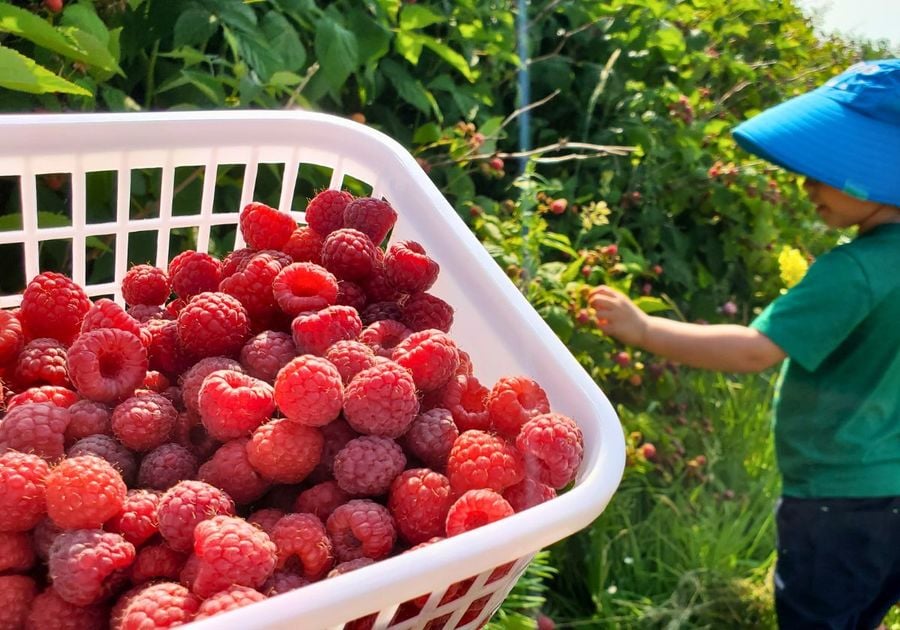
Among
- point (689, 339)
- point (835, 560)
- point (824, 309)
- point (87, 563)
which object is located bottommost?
point (835, 560)

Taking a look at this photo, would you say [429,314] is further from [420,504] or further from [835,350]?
[835,350]

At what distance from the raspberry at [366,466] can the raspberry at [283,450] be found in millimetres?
25

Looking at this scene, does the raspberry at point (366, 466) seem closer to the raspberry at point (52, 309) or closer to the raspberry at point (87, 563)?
the raspberry at point (87, 563)

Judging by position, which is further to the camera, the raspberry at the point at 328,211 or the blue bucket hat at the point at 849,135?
the blue bucket hat at the point at 849,135

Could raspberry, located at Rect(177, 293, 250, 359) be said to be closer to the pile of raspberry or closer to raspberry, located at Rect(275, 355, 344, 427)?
the pile of raspberry

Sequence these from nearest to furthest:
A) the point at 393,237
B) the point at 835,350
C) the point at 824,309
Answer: the point at 393,237 < the point at 824,309 < the point at 835,350

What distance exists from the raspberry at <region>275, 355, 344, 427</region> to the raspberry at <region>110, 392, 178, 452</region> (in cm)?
11

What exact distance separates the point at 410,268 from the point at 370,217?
77mm

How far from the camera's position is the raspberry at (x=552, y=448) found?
23.6 inches

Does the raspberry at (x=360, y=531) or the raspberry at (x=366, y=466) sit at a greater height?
the raspberry at (x=366, y=466)

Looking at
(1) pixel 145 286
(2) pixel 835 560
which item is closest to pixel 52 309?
(1) pixel 145 286

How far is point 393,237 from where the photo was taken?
938 mm

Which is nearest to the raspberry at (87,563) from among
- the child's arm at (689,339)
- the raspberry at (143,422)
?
the raspberry at (143,422)

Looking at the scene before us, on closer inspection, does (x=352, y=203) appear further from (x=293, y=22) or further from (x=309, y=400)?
(x=293, y=22)
